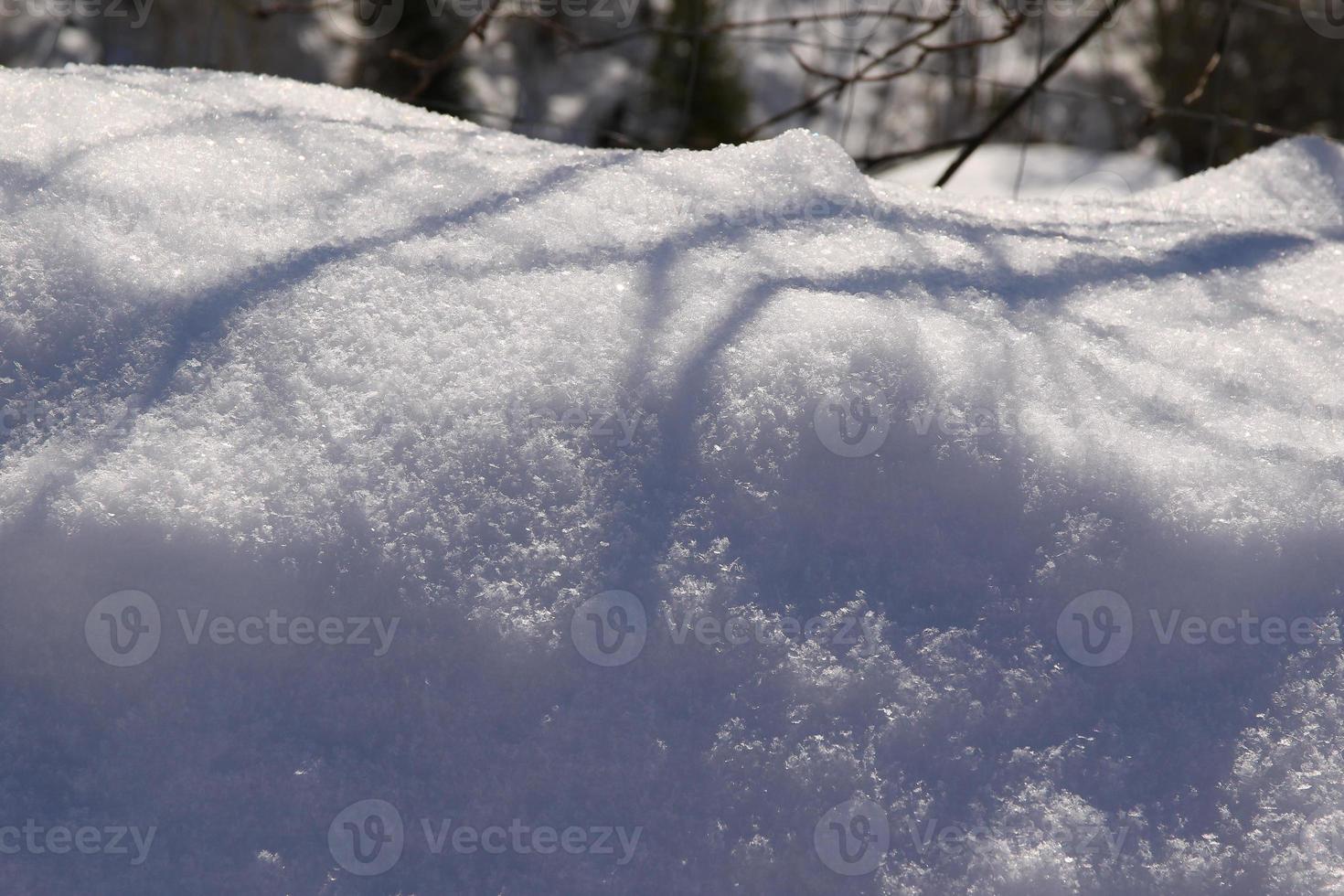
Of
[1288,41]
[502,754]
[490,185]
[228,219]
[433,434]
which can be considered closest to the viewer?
[502,754]

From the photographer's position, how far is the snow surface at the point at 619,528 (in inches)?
38.2

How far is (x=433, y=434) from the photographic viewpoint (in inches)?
43.3

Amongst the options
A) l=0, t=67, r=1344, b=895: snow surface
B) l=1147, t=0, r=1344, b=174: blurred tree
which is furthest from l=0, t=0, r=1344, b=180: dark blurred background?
l=0, t=67, r=1344, b=895: snow surface

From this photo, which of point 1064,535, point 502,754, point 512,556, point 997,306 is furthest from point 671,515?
point 997,306

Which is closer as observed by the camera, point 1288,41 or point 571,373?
point 571,373

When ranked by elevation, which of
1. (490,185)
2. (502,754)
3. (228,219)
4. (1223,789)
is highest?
(490,185)

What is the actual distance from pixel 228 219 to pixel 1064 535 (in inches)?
41.3

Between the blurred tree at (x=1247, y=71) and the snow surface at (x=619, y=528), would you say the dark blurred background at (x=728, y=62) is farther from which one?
the snow surface at (x=619, y=528)

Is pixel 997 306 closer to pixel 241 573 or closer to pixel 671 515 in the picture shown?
pixel 671 515

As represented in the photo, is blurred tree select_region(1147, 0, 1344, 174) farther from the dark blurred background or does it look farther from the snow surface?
the snow surface

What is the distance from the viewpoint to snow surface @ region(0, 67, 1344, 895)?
0.97 m

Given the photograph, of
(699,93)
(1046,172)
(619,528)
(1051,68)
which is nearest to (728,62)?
(699,93)

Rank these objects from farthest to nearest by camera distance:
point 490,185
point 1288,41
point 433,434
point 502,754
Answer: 1. point 1288,41
2. point 490,185
3. point 433,434
4. point 502,754

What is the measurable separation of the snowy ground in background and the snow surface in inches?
104
